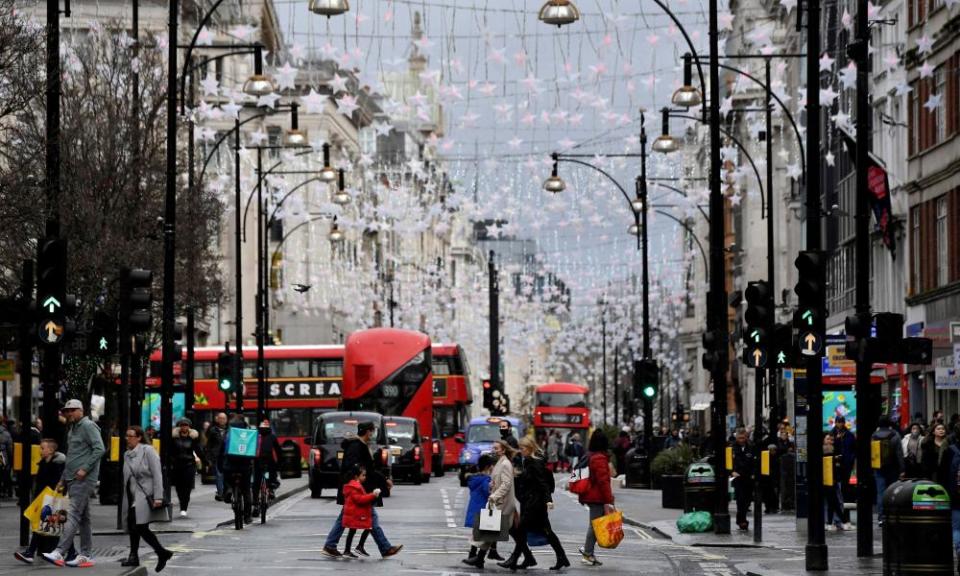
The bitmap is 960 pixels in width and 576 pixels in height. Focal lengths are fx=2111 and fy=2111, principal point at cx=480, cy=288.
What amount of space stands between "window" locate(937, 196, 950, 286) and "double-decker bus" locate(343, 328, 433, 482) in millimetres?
16489

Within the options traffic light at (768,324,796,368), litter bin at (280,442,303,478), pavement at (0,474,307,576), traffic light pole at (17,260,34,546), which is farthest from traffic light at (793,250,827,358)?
litter bin at (280,442,303,478)

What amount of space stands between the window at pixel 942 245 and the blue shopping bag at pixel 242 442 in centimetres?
2103

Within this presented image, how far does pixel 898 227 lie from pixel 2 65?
100 feet

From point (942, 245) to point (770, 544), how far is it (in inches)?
840

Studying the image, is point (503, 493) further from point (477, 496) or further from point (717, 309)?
point (717, 309)

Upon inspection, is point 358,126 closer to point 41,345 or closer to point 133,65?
point 133,65

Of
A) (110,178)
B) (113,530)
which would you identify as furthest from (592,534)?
(110,178)

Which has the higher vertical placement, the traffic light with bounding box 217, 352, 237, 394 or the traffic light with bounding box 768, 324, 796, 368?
the traffic light with bounding box 768, 324, 796, 368

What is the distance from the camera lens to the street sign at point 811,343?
74.5 ft

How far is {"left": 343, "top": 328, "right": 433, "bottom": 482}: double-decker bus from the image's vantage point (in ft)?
194

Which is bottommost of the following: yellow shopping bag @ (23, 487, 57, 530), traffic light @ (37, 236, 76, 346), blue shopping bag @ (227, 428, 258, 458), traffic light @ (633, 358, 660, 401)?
yellow shopping bag @ (23, 487, 57, 530)

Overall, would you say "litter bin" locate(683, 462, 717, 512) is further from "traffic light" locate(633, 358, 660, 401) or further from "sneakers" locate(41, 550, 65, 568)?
"traffic light" locate(633, 358, 660, 401)

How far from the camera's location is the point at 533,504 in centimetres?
2416

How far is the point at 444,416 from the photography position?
66.8 metres
